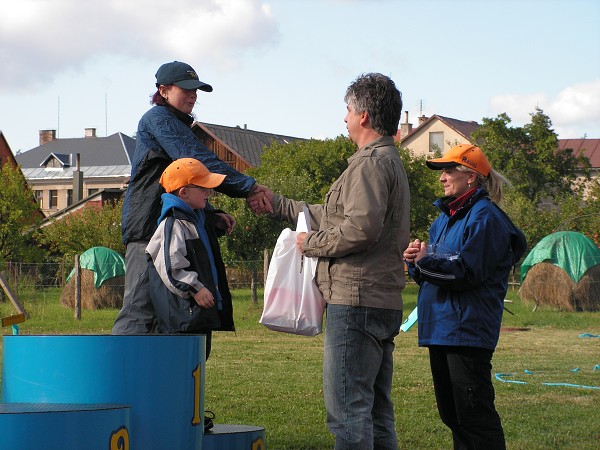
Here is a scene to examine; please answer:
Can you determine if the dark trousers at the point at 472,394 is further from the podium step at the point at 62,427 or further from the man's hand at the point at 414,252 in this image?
the podium step at the point at 62,427

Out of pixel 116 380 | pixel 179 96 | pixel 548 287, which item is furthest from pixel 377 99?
pixel 548 287

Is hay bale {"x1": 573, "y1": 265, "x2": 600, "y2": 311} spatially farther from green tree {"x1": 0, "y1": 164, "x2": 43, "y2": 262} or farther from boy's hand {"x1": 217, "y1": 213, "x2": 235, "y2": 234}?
green tree {"x1": 0, "y1": 164, "x2": 43, "y2": 262}

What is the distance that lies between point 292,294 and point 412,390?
5171 millimetres

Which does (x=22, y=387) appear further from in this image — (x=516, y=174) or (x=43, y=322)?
(x=516, y=174)

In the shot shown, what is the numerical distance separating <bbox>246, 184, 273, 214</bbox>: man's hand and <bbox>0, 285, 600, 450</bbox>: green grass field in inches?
77.1

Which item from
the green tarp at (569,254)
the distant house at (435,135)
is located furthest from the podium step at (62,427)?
the distant house at (435,135)

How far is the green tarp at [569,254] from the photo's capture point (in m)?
28.6

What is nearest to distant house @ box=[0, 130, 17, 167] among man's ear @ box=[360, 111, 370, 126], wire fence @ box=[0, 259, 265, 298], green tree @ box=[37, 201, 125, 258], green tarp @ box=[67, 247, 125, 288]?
green tree @ box=[37, 201, 125, 258]

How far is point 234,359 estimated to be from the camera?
14.4m

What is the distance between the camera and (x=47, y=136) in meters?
111

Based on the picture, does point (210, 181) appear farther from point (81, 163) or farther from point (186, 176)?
point (81, 163)

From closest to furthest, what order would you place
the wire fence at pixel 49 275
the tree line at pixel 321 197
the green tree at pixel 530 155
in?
the wire fence at pixel 49 275
the tree line at pixel 321 197
the green tree at pixel 530 155

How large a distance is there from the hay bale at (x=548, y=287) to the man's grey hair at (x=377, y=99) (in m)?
23.4

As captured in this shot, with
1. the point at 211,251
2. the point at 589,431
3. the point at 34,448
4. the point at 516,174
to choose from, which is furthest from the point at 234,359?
the point at 516,174
